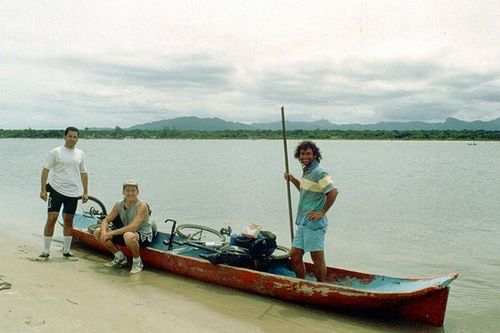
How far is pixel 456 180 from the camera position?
2639cm

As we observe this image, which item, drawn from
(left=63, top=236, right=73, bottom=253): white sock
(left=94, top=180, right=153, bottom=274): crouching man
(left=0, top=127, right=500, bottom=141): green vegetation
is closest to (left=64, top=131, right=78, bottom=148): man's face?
(left=94, top=180, right=153, bottom=274): crouching man

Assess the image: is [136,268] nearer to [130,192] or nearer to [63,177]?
[130,192]

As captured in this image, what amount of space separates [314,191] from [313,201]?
13 cm

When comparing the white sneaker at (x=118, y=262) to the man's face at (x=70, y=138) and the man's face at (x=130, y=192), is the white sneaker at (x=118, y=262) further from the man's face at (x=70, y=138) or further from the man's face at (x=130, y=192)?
the man's face at (x=70, y=138)

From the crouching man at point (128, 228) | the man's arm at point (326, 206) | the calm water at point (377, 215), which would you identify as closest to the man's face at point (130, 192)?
the crouching man at point (128, 228)

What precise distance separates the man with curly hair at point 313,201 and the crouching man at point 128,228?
2.42 metres

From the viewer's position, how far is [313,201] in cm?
580

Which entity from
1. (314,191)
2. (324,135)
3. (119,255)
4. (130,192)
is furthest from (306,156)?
(324,135)

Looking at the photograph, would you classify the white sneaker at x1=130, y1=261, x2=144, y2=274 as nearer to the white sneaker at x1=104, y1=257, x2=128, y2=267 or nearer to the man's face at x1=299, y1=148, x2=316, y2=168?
the white sneaker at x1=104, y1=257, x2=128, y2=267

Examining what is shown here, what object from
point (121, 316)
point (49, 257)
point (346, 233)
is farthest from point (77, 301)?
point (346, 233)

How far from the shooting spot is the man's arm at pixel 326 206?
5.62 meters

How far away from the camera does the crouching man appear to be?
271 inches

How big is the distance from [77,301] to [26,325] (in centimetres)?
100

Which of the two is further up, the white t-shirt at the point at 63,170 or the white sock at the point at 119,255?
the white t-shirt at the point at 63,170
